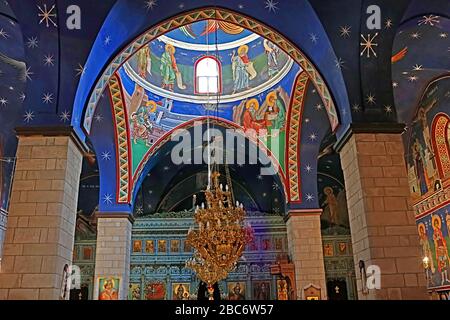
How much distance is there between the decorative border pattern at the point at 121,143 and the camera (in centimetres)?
1156

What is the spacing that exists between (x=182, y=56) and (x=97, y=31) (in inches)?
278

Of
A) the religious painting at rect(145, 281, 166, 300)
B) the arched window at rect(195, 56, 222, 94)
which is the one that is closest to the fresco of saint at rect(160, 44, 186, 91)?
the arched window at rect(195, 56, 222, 94)

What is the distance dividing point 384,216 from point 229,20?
472 cm

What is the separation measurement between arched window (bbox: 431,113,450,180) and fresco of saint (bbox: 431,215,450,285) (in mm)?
1320

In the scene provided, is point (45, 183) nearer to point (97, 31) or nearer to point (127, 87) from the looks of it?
point (97, 31)

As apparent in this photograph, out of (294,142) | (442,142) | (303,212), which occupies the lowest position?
(303,212)

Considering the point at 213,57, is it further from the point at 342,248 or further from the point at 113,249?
the point at 342,248

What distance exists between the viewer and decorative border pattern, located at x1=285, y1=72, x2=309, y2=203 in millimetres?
11609

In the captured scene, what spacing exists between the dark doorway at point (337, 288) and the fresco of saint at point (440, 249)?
4.77 m

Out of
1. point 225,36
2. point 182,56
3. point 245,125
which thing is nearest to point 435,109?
point 245,125

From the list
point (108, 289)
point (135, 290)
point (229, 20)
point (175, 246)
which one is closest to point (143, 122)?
point (108, 289)

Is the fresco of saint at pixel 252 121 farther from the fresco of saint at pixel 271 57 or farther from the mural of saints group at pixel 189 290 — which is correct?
the mural of saints group at pixel 189 290

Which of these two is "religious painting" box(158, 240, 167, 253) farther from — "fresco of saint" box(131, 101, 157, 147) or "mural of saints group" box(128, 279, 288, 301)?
"fresco of saint" box(131, 101, 157, 147)

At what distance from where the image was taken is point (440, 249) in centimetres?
1165
